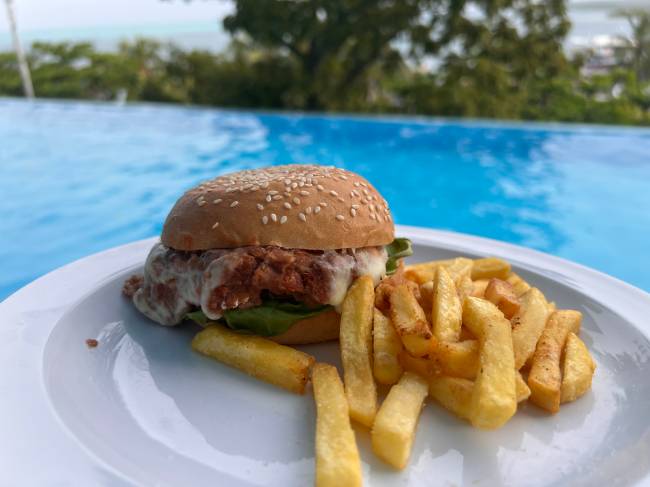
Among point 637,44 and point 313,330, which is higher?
point 637,44

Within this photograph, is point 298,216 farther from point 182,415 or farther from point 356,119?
point 356,119

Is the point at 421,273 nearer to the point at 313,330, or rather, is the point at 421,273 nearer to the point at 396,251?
the point at 396,251

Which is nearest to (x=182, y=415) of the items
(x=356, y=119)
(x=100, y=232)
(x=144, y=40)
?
(x=100, y=232)

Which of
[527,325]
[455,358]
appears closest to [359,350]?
[455,358]

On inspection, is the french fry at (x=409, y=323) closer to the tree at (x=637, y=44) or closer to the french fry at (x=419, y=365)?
the french fry at (x=419, y=365)

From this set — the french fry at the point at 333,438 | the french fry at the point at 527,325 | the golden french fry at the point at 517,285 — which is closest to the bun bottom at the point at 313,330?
the french fry at the point at 333,438
